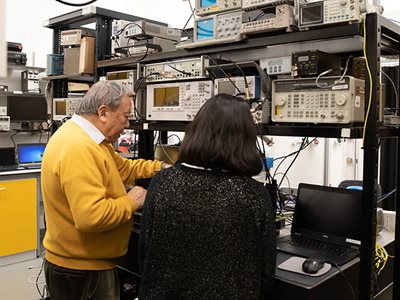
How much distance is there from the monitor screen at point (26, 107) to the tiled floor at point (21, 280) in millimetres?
1566

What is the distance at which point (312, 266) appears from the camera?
62.1 inches

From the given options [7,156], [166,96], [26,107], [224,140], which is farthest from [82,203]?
[26,107]

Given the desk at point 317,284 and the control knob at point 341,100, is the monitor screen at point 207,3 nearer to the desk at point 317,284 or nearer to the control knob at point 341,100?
the control knob at point 341,100

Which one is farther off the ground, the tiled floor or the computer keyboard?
the computer keyboard

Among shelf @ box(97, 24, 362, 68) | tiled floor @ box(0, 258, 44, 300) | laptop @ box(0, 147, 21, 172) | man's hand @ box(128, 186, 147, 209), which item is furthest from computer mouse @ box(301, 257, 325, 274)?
laptop @ box(0, 147, 21, 172)

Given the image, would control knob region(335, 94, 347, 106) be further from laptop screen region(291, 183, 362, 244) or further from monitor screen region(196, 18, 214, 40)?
monitor screen region(196, 18, 214, 40)

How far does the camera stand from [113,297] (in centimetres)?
185

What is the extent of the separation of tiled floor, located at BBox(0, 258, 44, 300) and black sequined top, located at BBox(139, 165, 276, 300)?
241cm

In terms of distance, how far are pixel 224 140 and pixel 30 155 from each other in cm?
372

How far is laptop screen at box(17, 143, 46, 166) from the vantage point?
447 cm

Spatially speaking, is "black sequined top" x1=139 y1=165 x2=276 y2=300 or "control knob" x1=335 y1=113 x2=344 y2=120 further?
"control knob" x1=335 y1=113 x2=344 y2=120

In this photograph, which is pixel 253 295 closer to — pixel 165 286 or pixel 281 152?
pixel 165 286

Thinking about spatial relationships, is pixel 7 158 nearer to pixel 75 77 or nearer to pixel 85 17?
pixel 75 77

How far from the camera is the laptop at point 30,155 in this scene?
446 centimetres
